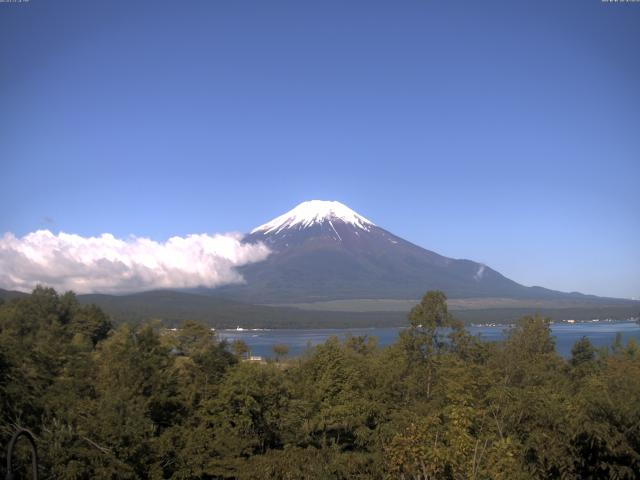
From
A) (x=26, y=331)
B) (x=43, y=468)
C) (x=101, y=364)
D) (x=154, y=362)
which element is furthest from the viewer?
(x=26, y=331)

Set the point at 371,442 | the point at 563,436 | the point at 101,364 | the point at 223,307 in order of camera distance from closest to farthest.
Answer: the point at 563,436
the point at 371,442
the point at 101,364
the point at 223,307

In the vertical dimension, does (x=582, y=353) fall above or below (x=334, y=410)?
above

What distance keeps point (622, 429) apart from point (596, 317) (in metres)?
166

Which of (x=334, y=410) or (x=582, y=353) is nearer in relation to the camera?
(x=334, y=410)

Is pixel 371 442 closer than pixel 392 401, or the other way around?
pixel 371 442

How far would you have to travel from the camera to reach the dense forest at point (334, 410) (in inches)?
373

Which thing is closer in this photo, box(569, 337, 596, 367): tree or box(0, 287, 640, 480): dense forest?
box(0, 287, 640, 480): dense forest

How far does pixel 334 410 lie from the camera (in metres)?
21.2

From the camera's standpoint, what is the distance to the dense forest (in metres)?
9.48

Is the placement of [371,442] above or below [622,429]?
below

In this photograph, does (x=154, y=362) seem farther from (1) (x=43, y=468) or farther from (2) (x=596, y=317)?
(2) (x=596, y=317)

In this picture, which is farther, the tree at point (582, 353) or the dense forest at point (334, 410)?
the tree at point (582, 353)

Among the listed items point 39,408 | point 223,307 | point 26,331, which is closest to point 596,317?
point 223,307

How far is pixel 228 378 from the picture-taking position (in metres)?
22.0
